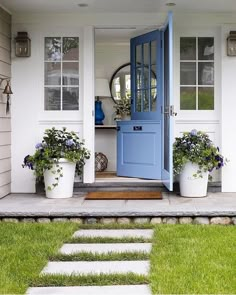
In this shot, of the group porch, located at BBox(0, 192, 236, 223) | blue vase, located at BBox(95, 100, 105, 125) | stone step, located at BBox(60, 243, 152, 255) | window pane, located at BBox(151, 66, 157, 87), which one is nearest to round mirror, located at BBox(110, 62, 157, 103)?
blue vase, located at BBox(95, 100, 105, 125)

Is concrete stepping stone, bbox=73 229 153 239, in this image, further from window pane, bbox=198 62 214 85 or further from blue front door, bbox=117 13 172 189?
window pane, bbox=198 62 214 85

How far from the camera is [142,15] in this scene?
616cm

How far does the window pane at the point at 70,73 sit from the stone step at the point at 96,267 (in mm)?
3203

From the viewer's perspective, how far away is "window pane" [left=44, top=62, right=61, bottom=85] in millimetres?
6250

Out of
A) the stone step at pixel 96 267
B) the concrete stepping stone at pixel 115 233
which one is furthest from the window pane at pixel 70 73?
the stone step at pixel 96 267

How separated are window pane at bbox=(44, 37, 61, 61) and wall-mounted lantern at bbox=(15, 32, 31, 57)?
0.24m

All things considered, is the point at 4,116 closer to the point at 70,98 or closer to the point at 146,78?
the point at 70,98

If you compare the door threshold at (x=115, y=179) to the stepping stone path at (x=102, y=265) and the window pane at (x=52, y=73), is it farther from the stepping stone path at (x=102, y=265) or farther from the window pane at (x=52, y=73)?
the stepping stone path at (x=102, y=265)

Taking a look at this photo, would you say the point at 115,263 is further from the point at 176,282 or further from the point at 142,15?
the point at 142,15

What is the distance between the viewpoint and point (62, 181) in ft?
18.8

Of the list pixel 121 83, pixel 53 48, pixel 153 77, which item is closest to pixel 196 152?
pixel 153 77

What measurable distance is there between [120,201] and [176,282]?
2494 mm

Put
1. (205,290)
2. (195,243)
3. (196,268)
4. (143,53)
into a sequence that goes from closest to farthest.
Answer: (205,290)
(196,268)
(195,243)
(143,53)

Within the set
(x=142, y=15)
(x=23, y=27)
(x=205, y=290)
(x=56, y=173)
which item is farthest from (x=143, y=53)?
(x=205, y=290)
